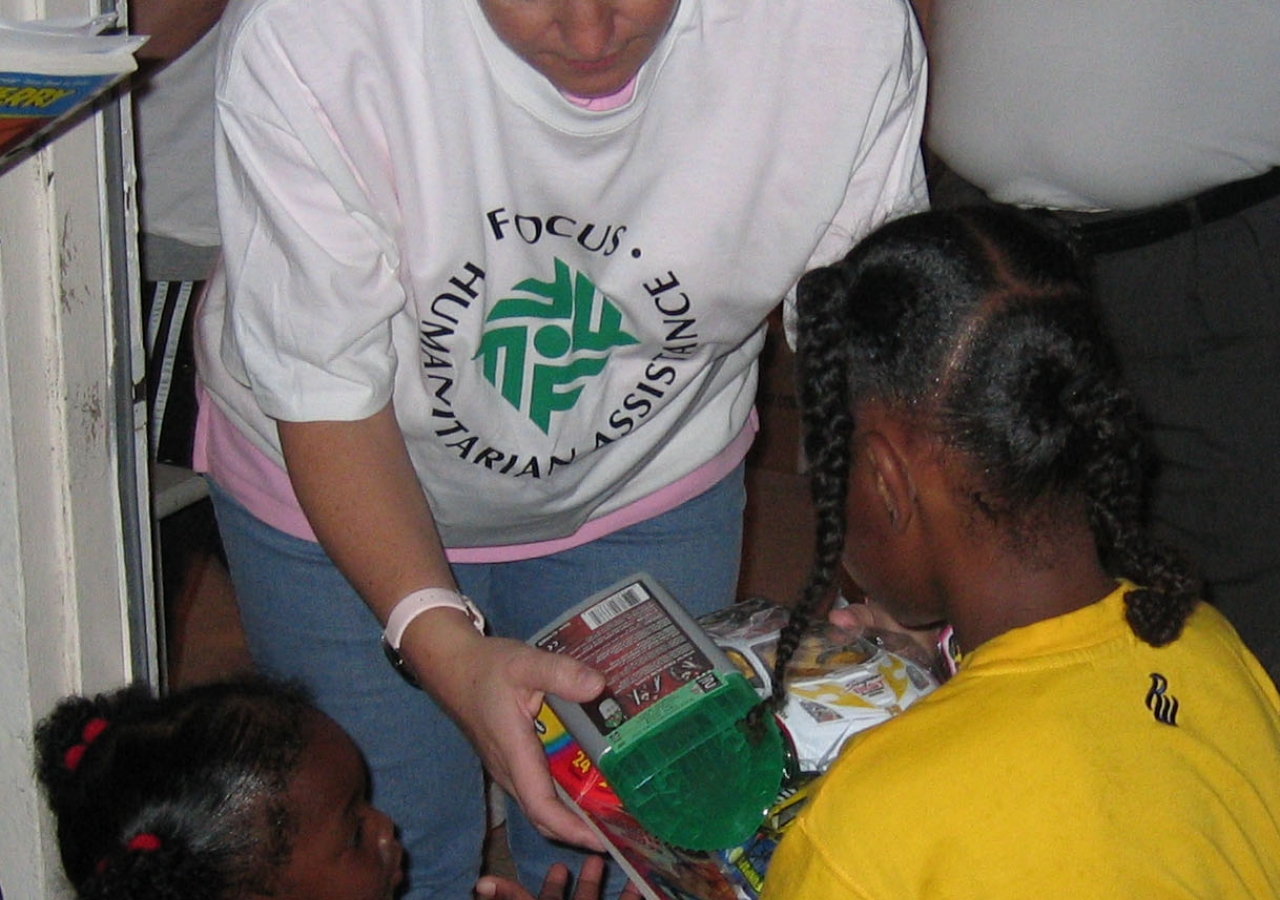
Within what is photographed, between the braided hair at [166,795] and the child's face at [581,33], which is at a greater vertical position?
the child's face at [581,33]

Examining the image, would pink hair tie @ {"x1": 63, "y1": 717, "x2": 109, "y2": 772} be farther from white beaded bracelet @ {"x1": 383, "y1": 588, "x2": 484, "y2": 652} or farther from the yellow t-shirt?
the yellow t-shirt

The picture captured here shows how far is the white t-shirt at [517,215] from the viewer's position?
0.98 metres

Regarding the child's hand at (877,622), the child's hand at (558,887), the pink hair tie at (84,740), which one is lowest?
the child's hand at (558,887)

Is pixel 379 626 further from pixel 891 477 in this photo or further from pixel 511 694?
pixel 891 477

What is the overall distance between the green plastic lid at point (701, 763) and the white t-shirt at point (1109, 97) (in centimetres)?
76

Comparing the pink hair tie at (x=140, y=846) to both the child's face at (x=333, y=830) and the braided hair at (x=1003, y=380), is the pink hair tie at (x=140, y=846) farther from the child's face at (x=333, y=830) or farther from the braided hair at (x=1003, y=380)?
the braided hair at (x=1003, y=380)

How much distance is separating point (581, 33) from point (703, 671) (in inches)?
16.9

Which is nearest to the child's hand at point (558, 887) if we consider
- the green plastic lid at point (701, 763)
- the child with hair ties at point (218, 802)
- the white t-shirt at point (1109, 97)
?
A: the child with hair ties at point (218, 802)

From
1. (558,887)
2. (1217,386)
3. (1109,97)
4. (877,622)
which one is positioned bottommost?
(558,887)

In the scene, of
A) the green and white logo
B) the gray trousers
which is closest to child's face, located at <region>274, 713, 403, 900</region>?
the green and white logo

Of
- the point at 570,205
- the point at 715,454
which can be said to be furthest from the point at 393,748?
the point at 570,205

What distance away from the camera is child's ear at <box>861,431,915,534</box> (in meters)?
0.95

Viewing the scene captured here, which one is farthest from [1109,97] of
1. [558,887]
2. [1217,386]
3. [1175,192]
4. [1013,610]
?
[558,887]

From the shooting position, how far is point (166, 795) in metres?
1.21
